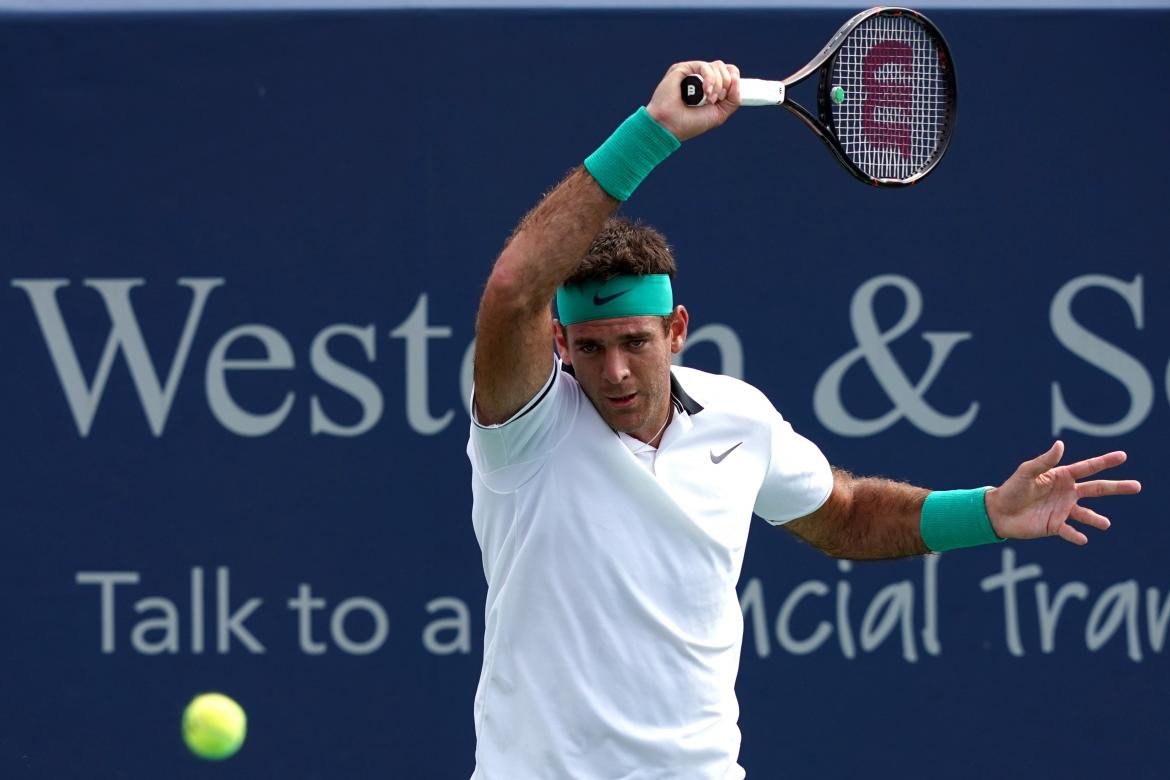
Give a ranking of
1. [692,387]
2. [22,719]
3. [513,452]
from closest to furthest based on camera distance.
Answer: [513,452]
[692,387]
[22,719]

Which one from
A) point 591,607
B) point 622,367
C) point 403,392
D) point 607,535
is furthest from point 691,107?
point 403,392

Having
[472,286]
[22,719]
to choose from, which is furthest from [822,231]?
[22,719]

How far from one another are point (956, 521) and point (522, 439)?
3.12ft

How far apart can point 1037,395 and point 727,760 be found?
2.16 m

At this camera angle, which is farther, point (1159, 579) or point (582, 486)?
point (1159, 579)

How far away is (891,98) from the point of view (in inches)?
128

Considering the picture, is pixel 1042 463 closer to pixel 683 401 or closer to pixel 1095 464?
pixel 1095 464

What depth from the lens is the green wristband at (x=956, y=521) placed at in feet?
10.4

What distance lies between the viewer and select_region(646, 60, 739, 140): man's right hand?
261 centimetres

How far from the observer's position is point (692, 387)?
310 centimetres

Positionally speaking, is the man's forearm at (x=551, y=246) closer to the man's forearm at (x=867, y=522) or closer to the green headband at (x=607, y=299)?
the green headband at (x=607, y=299)

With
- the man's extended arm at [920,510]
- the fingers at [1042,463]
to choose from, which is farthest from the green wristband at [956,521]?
the fingers at [1042,463]

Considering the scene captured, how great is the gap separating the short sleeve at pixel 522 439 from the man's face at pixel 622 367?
0.05 m

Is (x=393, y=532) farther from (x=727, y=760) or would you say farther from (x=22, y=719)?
(x=727, y=760)
